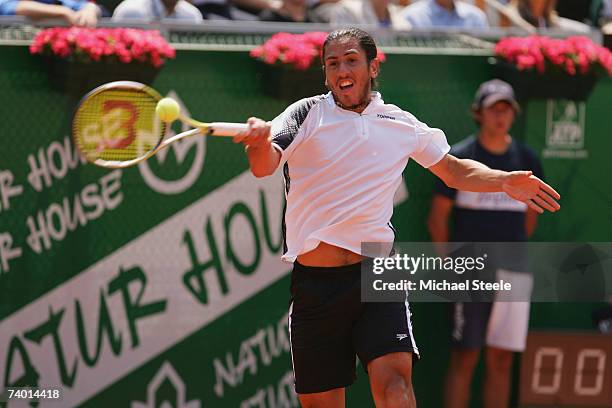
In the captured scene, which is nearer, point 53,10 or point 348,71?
point 348,71

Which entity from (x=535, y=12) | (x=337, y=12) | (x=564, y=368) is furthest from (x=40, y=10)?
(x=564, y=368)

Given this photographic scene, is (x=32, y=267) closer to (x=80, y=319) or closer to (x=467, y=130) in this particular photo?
(x=80, y=319)

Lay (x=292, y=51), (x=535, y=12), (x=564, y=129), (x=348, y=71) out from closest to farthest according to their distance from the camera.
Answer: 1. (x=348, y=71)
2. (x=292, y=51)
3. (x=564, y=129)
4. (x=535, y=12)

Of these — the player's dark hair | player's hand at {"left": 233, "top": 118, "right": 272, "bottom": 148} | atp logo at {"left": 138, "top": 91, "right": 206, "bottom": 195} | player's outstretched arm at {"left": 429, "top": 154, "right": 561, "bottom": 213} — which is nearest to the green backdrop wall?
atp logo at {"left": 138, "top": 91, "right": 206, "bottom": 195}

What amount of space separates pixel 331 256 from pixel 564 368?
2.90 m

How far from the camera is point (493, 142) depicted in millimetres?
7219

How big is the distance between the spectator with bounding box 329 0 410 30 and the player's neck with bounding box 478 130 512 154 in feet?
3.82

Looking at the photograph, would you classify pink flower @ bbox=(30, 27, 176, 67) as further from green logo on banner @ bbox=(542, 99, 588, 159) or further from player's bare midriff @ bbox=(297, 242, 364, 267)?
green logo on banner @ bbox=(542, 99, 588, 159)

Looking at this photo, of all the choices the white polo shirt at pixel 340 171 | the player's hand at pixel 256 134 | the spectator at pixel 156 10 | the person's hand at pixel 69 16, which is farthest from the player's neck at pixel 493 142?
the player's hand at pixel 256 134

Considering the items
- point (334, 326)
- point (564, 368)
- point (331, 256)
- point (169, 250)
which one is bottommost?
point (564, 368)

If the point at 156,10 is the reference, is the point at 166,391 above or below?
below

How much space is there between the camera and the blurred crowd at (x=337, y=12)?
6.88 m

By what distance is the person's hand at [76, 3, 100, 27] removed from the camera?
667cm

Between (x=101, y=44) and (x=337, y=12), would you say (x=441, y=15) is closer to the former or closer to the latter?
(x=337, y=12)
